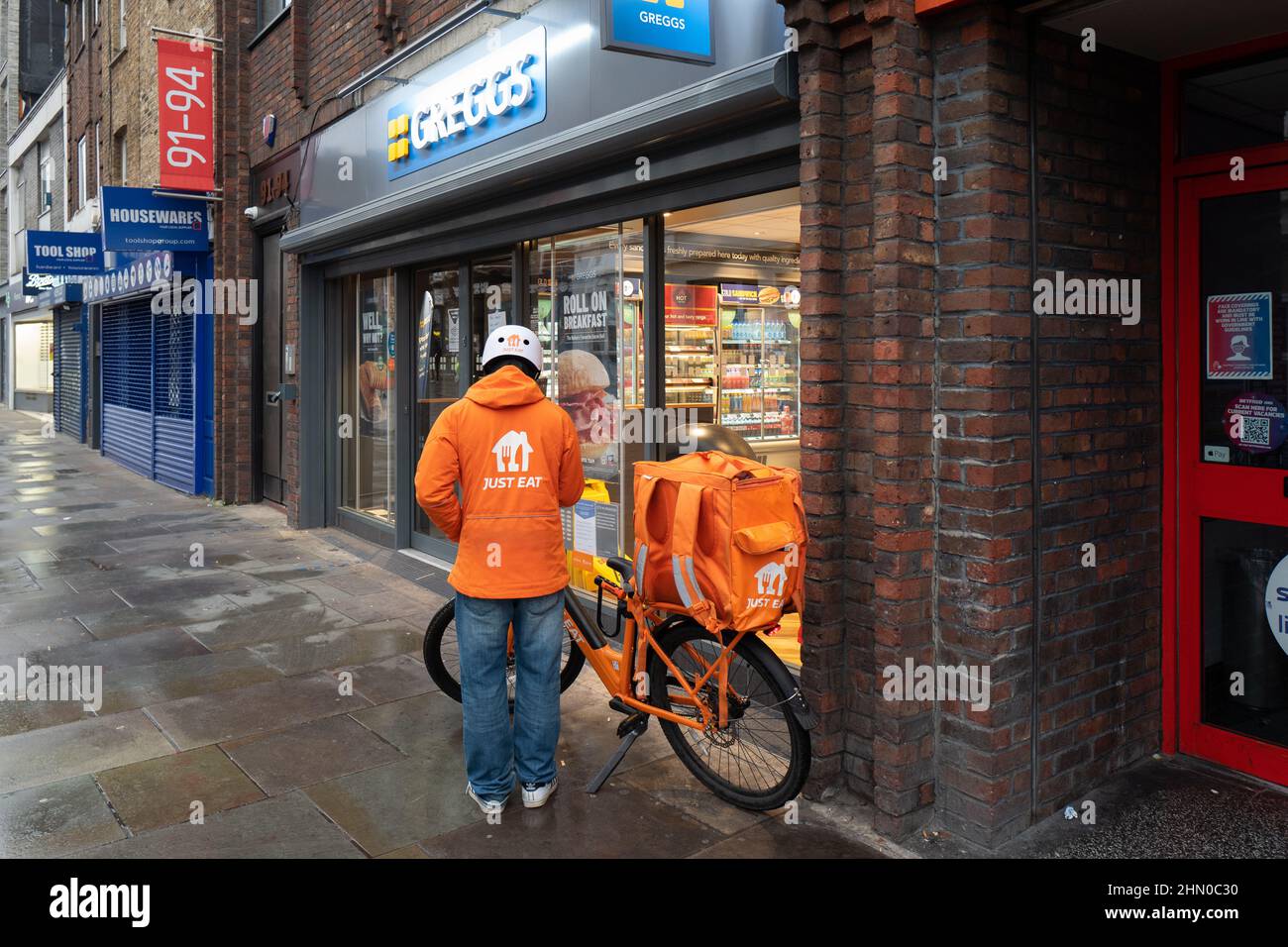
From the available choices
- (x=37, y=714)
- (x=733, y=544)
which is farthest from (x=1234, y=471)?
(x=37, y=714)

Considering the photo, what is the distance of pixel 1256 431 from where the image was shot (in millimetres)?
4309

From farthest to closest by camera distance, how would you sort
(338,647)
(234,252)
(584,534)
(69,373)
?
(69,373)
(234,252)
(584,534)
(338,647)

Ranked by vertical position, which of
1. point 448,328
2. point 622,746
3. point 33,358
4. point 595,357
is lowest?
point 622,746

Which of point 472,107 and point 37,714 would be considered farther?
point 472,107

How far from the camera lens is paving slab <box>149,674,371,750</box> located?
5.11 m

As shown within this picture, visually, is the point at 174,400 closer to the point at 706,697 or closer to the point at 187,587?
the point at 187,587

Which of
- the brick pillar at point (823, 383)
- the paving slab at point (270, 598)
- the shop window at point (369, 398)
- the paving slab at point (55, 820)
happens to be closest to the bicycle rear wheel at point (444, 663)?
the brick pillar at point (823, 383)

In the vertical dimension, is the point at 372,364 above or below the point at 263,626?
above

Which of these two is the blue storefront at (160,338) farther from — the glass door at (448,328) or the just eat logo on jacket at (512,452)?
the just eat logo on jacket at (512,452)

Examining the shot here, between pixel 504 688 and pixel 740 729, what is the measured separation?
3.49 ft

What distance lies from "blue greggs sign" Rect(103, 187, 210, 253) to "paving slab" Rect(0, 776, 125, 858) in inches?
403

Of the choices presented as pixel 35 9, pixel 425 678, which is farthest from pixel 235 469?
pixel 35 9

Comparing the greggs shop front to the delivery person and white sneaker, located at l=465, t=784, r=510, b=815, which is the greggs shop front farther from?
white sneaker, located at l=465, t=784, r=510, b=815

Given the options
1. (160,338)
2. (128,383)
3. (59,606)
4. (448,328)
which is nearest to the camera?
(59,606)
